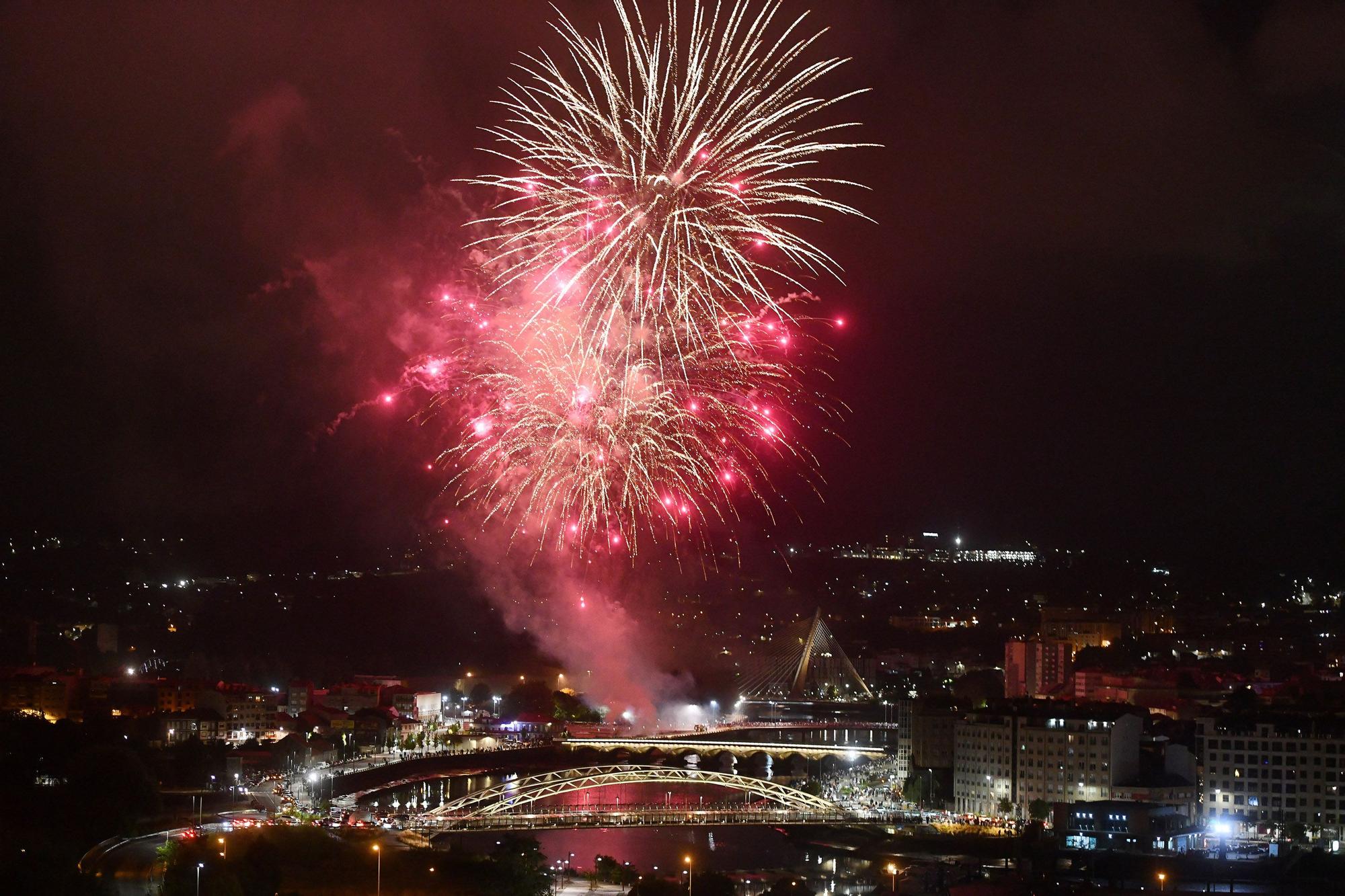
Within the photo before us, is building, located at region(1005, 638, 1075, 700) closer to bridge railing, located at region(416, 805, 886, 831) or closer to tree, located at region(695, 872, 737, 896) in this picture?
bridge railing, located at region(416, 805, 886, 831)

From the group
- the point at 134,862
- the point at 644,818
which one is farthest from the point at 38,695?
the point at 134,862

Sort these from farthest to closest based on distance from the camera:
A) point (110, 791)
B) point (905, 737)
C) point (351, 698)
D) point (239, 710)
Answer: point (351, 698) → point (239, 710) → point (905, 737) → point (110, 791)

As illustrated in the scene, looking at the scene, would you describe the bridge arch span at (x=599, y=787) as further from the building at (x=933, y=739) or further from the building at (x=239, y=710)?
the building at (x=239, y=710)

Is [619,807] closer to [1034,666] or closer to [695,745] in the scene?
[695,745]

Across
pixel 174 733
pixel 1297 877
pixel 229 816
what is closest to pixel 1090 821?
pixel 1297 877

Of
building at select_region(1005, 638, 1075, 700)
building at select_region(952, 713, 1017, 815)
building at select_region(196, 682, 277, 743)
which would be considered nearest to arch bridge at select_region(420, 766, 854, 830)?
building at select_region(952, 713, 1017, 815)

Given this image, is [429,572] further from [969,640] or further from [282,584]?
[969,640]
